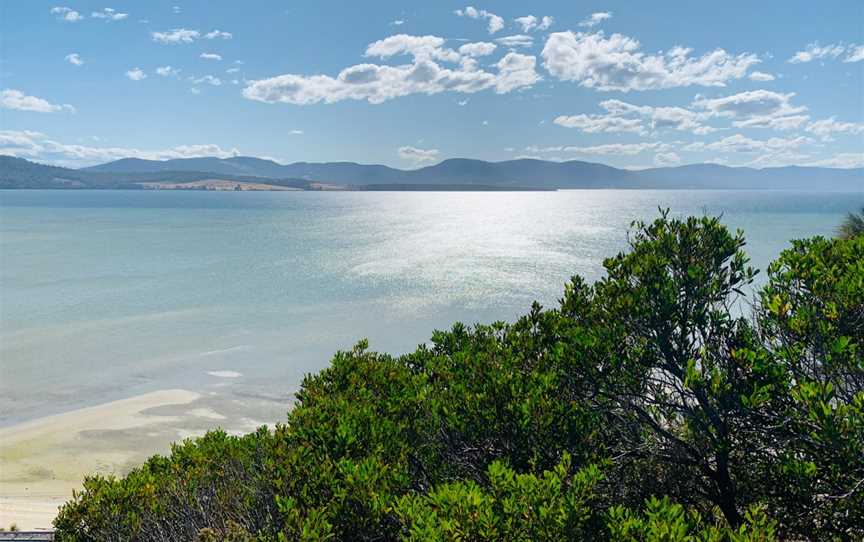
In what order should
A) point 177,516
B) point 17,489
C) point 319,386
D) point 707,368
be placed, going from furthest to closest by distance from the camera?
point 17,489, point 319,386, point 177,516, point 707,368

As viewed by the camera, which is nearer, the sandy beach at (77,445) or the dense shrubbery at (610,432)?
the dense shrubbery at (610,432)

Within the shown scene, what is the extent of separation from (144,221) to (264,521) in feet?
596

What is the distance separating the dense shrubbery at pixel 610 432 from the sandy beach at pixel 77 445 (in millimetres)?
16938

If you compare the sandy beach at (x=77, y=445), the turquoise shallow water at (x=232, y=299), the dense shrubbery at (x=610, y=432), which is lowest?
the sandy beach at (x=77, y=445)

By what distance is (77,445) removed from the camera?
30125 mm

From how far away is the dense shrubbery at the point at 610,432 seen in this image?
805 cm

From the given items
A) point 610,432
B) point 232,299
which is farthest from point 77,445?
point 232,299

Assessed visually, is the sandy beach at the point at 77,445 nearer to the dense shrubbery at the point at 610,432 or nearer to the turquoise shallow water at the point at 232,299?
the turquoise shallow water at the point at 232,299

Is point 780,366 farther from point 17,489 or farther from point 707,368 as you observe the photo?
point 17,489

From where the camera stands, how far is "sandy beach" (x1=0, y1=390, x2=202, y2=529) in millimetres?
24384

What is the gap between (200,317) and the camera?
57062 millimetres

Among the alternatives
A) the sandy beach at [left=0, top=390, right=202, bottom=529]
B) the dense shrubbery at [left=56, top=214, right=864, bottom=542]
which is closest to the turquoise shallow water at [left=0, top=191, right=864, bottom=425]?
the sandy beach at [left=0, top=390, right=202, bottom=529]

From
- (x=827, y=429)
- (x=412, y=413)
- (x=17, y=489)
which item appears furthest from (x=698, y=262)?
(x=17, y=489)

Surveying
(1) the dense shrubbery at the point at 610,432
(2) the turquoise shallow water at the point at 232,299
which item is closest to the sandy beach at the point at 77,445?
(2) the turquoise shallow water at the point at 232,299
